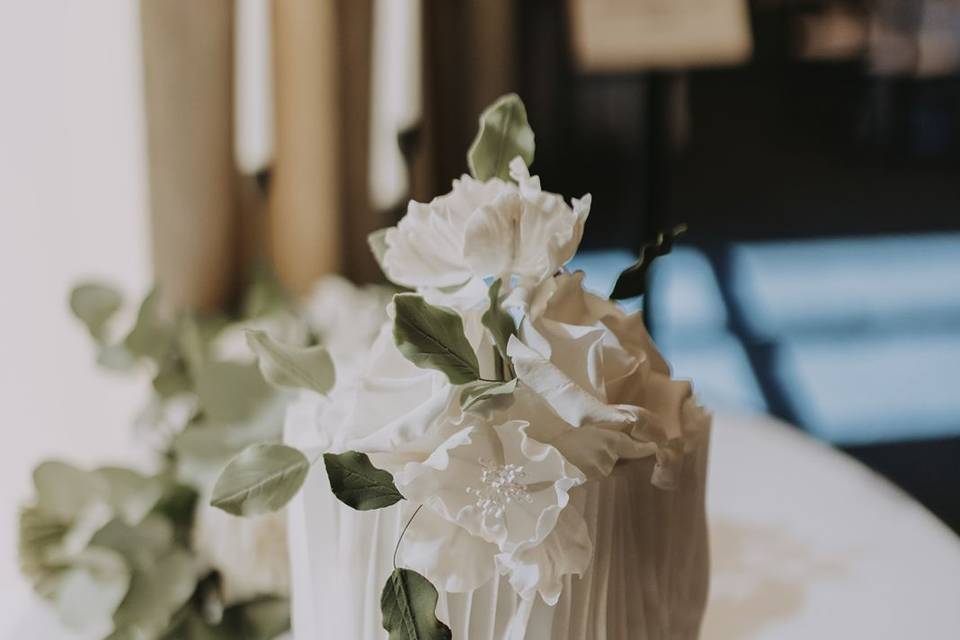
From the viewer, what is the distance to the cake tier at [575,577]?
1.42ft

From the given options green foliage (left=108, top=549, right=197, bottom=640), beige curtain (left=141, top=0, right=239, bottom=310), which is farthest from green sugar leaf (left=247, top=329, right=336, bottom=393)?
beige curtain (left=141, top=0, right=239, bottom=310)

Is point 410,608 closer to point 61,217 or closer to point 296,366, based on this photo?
point 296,366

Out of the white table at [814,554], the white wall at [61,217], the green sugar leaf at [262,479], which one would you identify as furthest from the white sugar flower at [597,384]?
the white wall at [61,217]

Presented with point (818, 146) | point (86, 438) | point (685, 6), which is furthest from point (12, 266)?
point (818, 146)

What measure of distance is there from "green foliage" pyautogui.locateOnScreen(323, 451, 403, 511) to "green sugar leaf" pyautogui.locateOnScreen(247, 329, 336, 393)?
0.26 feet

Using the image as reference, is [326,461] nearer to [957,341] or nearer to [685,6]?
[685,6]

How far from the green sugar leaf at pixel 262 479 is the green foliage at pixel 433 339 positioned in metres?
0.09

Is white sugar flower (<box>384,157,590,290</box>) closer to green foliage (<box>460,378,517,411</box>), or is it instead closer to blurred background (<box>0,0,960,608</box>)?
green foliage (<box>460,378,517,411</box>)

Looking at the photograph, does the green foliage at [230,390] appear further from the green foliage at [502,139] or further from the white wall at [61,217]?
the white wall at [61,217]

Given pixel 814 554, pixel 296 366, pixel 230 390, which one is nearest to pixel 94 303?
pixel 230 390

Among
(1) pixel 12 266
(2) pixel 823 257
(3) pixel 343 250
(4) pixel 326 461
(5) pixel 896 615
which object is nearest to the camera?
(4) pixel 326 461

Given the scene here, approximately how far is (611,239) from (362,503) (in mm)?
2761

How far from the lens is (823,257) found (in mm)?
3041

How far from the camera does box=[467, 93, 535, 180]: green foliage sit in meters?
0.46
